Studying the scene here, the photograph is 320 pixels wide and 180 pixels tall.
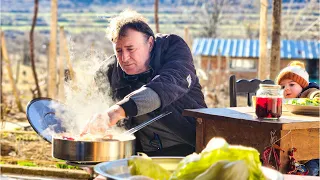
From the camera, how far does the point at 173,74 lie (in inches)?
128

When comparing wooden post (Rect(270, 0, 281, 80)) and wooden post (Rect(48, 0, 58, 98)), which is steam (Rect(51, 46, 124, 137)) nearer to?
wooden post (Rect(270, 0, 281, 80))

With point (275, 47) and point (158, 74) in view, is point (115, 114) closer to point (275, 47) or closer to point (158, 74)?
point (158, 74)

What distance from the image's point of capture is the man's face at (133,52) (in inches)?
130

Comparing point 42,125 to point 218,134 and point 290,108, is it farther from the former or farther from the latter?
point 290,108

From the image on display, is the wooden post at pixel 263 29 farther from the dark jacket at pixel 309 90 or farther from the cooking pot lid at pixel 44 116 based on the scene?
the cooking pot lid at pixel 44 116

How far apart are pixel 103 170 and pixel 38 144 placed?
6913 millimetres

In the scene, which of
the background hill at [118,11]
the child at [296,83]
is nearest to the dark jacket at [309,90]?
the child at [296,83]

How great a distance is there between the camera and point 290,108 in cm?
386

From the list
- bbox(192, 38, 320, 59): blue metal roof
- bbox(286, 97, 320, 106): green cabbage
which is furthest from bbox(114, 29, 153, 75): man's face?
bbox(192, 38, 320, 59): blue metal roof

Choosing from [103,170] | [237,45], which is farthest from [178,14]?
[103,170]

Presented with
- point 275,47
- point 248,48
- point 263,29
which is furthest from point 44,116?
point 248,48

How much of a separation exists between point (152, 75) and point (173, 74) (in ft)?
0.81

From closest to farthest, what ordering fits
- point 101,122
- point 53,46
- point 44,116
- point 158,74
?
1. point 101,122
2. point 44,116
3. point 158,74
4. point 53,46

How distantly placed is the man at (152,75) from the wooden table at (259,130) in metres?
0.09
